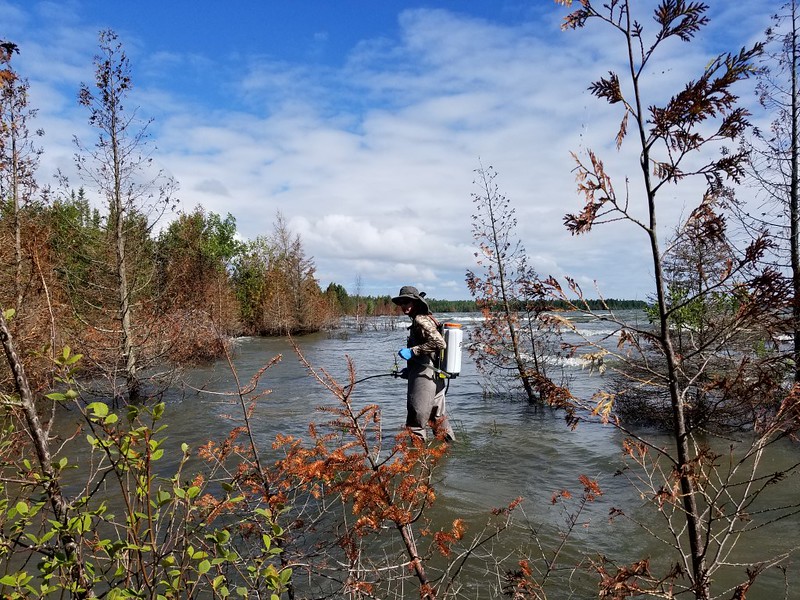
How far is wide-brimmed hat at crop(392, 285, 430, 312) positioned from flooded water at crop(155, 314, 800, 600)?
1382mm

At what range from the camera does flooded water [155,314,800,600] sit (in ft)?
15.9

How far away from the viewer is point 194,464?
758 cm

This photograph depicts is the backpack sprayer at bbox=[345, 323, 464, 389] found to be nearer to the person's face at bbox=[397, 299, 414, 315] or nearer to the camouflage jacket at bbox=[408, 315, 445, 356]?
the camouflage jacket at bbox=[408, 315, 445, 356]

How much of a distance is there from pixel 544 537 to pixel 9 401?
4.80m

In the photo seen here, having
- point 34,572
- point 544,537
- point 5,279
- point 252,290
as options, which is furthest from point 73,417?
point 252,290

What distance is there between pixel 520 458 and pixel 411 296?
3.14 m

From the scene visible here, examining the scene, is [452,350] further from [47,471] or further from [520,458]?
[47,471]

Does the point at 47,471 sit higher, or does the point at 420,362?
the point at 47,471

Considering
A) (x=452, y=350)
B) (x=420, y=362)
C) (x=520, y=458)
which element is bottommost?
(x=520, y=458)

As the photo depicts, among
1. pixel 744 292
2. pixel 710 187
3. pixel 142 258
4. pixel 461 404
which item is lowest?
pixel 461 404

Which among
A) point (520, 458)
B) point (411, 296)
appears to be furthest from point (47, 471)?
point (520, 458)

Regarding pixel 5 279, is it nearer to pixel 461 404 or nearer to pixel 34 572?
pixel 34 572

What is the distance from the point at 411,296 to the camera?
7.45m

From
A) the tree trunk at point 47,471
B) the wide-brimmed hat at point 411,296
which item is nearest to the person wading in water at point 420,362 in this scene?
the wide-brimmed hat at point 411,296
